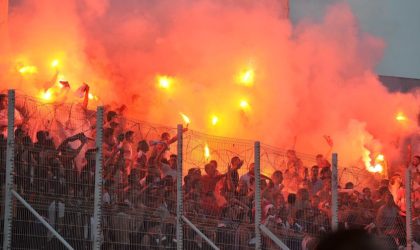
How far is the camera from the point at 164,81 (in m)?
20.3

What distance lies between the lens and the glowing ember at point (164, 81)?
20.2 m

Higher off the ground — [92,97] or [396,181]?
[92,97]

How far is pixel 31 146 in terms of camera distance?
1030 cm

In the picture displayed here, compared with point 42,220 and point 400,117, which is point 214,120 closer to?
point 400,117

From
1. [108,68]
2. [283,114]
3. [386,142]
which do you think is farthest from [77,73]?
[386,142]

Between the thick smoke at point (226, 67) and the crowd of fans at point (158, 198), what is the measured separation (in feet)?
22.1

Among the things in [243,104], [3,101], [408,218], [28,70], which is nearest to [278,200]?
[408,218]

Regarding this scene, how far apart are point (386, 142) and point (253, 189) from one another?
989 cm

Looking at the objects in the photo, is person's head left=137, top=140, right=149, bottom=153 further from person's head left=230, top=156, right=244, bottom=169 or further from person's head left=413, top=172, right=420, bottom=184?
person's head left=413, top=172, right=420, bottom=184

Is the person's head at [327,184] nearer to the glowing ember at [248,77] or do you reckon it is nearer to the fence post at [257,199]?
the fence post at [257,199]

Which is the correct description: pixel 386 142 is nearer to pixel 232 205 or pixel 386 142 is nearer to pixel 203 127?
pixel 203 127

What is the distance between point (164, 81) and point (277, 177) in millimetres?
7987

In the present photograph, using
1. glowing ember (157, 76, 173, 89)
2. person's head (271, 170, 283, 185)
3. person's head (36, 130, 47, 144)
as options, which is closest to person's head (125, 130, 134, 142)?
person's head (36, 130, 47, 144)

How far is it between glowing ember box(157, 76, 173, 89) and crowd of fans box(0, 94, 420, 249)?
6.99 m
